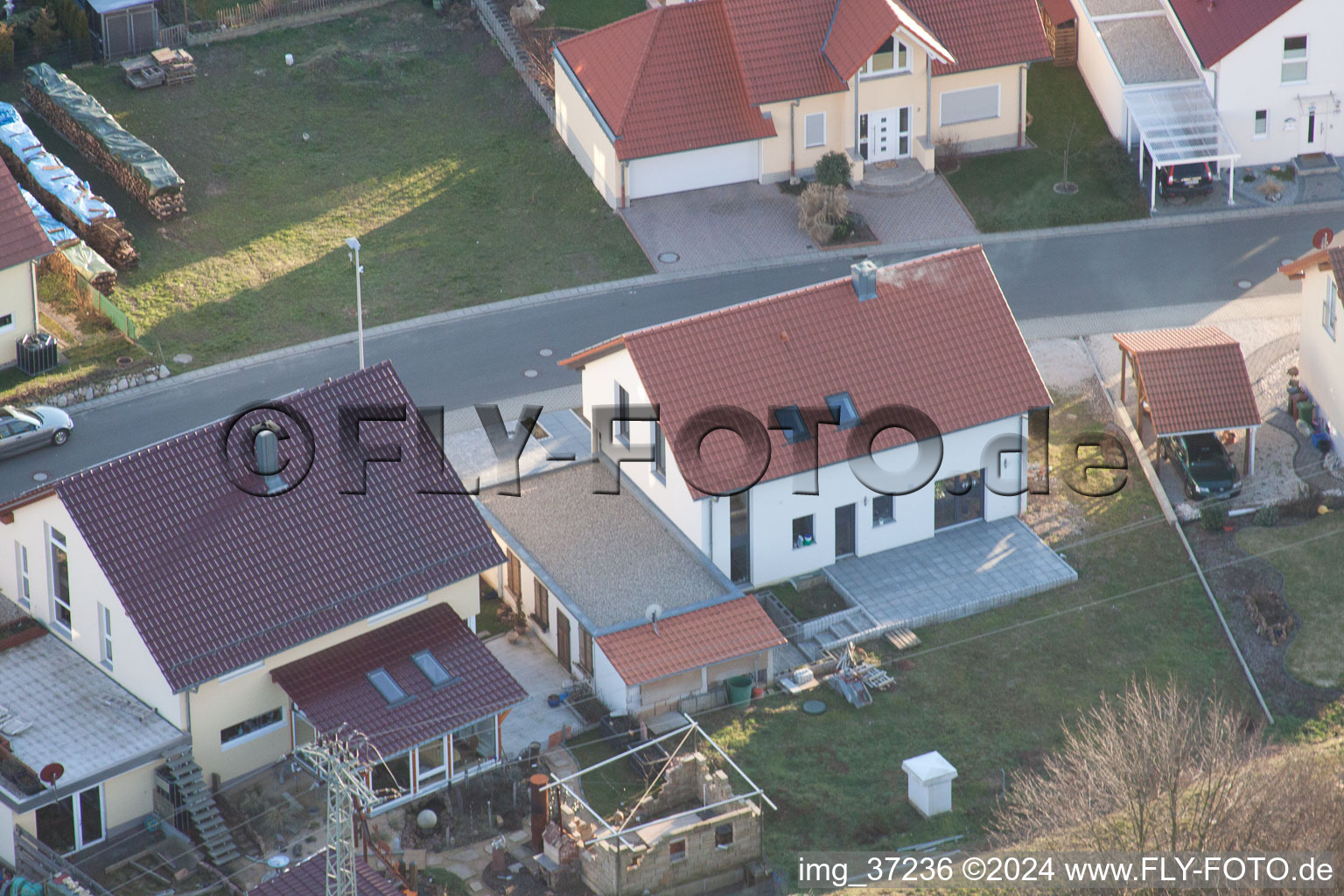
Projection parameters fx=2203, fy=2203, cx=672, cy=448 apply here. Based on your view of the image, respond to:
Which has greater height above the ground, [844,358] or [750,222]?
[750,222]

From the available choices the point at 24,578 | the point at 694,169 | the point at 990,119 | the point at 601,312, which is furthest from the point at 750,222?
the point at 24,578

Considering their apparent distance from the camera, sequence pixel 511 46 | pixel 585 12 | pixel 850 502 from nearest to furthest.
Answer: pixel 850 502 → pixel 511 46 → pixel 585 12

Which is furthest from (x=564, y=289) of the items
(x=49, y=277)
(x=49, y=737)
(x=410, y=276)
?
(x=49, y=737)

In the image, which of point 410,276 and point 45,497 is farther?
point 410,276

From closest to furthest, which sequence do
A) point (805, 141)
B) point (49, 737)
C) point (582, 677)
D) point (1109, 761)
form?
point (1109, 761) < point (49, 737) < point (582, 677) < point (805, 141)

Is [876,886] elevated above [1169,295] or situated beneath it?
situated beneath

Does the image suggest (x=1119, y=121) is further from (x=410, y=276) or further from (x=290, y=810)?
(x=290, y=810)

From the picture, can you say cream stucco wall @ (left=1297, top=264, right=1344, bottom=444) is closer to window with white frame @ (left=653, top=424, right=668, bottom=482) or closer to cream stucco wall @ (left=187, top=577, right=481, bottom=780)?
window with white frame @ (left=653, top=424, right=668, bottom=482)

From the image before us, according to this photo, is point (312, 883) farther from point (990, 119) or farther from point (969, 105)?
point (990, 119)
